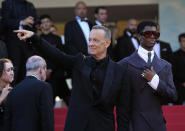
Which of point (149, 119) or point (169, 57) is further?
point (169, 57)

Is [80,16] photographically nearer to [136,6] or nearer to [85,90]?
[136,6]

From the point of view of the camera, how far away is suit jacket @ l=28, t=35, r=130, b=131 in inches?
175

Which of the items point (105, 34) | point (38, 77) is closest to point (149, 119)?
point (105, 34)

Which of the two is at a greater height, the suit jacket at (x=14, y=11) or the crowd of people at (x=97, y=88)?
the suit jacket at (x=14, y=11)

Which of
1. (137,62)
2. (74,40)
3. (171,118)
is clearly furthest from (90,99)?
(74,40)

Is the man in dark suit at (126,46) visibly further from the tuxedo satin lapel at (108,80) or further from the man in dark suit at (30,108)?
the tuxedo satin lapel at (108,80)

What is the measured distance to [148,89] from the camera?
4.88m

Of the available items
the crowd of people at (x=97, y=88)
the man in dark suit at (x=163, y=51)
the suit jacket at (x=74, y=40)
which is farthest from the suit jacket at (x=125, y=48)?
the crowd of people at (x=97, y=88)

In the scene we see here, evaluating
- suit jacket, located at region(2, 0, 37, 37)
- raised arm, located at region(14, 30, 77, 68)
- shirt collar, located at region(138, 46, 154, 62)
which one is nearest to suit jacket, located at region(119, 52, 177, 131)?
shirt collar, located at region(138, 46, 154, 62)

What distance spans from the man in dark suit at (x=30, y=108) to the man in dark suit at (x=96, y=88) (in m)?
0.93

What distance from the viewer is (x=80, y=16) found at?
9.26m

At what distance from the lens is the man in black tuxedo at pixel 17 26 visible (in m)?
8.22

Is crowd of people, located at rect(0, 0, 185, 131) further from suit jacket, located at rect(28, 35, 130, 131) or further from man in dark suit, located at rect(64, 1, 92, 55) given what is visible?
man in dark suit, located at rect(64, 1, 92, 55)

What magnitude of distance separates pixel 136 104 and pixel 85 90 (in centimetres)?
65
